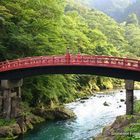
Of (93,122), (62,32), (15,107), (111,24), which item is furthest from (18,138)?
(111,24)

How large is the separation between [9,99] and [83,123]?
10748 millimetres

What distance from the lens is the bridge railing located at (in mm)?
41344

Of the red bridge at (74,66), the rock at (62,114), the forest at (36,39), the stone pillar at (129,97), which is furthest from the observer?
the rock at (62,114)

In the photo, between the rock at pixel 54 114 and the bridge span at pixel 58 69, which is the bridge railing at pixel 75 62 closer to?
the bridge span at pixel 58 69

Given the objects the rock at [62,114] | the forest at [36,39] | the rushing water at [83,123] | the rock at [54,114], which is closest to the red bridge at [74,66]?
the forest at [36,39]

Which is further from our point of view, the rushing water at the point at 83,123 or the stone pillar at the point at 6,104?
the stone pillar at the point at 6,104

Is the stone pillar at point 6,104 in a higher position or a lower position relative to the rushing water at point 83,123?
higher

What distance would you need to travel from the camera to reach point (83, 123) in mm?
53188

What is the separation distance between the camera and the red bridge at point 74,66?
137ft

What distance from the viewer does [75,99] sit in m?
72.4

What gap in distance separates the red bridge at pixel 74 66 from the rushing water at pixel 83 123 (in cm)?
762

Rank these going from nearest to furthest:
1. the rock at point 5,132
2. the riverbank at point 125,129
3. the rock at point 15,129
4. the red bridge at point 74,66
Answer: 1. the riverbank at point 125,129
2. the red bridge at point 74,66
3. the rock at point 5,132
4. the rock at point 15,129

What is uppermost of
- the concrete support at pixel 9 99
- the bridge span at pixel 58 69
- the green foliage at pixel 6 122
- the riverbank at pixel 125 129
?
the bridge span at pixel 58 69

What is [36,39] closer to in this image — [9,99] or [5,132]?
[9,99]
